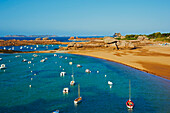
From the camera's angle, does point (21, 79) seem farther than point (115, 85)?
Yes

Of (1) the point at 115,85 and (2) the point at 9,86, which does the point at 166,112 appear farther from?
(2) the point at 9,86

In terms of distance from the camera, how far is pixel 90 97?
1190 inches

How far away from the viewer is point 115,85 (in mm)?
37188

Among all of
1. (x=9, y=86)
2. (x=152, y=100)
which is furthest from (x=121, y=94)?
(x=9, y=86)

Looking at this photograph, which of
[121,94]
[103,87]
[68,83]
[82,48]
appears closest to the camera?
[121,94]

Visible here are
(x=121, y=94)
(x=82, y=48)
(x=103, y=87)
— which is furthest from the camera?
(x=82, y=48)

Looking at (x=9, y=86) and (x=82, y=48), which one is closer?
(x=9, y=86)

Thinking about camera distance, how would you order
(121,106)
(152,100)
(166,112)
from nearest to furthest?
(166,112)
(121,106)
(152,100)

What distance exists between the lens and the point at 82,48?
353 feet

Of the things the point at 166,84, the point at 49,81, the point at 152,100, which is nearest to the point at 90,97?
the point at 152,100

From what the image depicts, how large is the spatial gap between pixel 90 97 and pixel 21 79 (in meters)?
22.4

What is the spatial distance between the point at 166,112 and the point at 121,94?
929 cm

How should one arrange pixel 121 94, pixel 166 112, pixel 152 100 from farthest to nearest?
pixel 121 94 < pixel 152 100 < pixel 166 112

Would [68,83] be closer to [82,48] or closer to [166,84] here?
[166,84]
